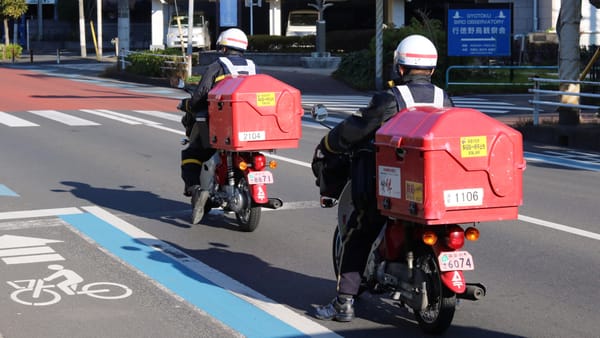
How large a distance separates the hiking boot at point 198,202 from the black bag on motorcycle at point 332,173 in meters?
3.38

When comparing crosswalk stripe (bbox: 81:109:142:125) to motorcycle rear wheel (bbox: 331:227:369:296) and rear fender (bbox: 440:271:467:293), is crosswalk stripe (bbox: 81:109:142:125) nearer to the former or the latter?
motorcycle rear wheel (bbox: 331:227:369:296)

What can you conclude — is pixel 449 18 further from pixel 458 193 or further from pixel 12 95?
pixel 458 193

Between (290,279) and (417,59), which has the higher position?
(417,59)

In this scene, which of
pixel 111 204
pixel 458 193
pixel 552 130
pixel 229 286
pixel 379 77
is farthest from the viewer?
pixel 379 77

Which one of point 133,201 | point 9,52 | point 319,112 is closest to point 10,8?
point 9,52

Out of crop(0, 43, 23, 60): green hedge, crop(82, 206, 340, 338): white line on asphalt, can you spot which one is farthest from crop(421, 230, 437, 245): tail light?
crop(0, 43, 23, 60): green hedge

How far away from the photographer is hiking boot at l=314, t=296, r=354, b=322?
6609 mm

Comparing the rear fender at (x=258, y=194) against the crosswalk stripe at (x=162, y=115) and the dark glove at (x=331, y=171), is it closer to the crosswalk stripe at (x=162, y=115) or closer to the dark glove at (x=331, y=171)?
the dark glove at (x=331, y=171)

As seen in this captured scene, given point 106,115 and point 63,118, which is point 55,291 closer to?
point 63,118

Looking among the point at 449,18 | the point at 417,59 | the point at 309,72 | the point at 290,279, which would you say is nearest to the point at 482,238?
the point at 290,279

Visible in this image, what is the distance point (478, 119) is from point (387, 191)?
0.68 metres

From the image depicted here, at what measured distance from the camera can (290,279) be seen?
8023 millimetres

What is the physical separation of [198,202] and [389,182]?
4396 mm

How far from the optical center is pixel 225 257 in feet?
29.1
